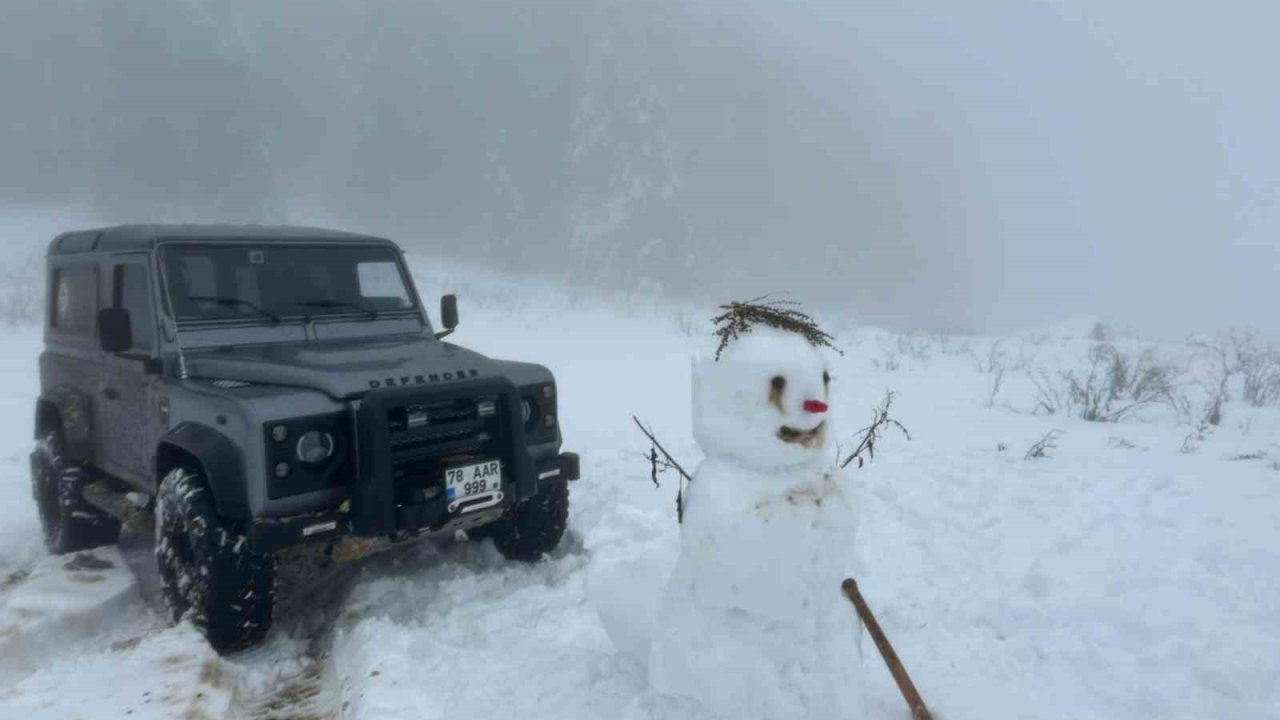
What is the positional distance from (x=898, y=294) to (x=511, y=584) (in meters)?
43.9

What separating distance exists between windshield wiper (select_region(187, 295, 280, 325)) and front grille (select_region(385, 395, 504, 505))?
1386mm

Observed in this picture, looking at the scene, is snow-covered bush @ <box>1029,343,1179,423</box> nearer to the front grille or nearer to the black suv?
the black suv

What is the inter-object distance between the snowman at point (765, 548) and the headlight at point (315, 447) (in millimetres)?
1999

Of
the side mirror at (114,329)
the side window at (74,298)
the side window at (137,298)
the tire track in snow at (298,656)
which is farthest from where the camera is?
the side window at (74,298)

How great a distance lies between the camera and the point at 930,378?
10.5 metres

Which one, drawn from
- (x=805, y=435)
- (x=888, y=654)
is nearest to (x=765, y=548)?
(x=805, y=435)

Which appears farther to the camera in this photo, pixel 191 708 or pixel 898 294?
pixel 898 294

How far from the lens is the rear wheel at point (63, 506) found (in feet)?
16.5

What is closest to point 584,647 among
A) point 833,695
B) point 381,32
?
point 833,695

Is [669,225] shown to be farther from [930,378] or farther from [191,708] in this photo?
[191,708]

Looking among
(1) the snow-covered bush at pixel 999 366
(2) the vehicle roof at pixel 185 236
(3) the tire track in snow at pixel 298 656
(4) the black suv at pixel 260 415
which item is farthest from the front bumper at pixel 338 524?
(1) the snow-covered bush at pixel 999 366

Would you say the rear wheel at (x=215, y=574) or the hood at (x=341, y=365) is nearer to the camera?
the rear wheel at (x=215, y=574)

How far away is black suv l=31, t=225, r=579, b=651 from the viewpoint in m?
3.53

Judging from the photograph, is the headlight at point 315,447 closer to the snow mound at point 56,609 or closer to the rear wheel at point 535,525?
the rear wheel at point 535,525
